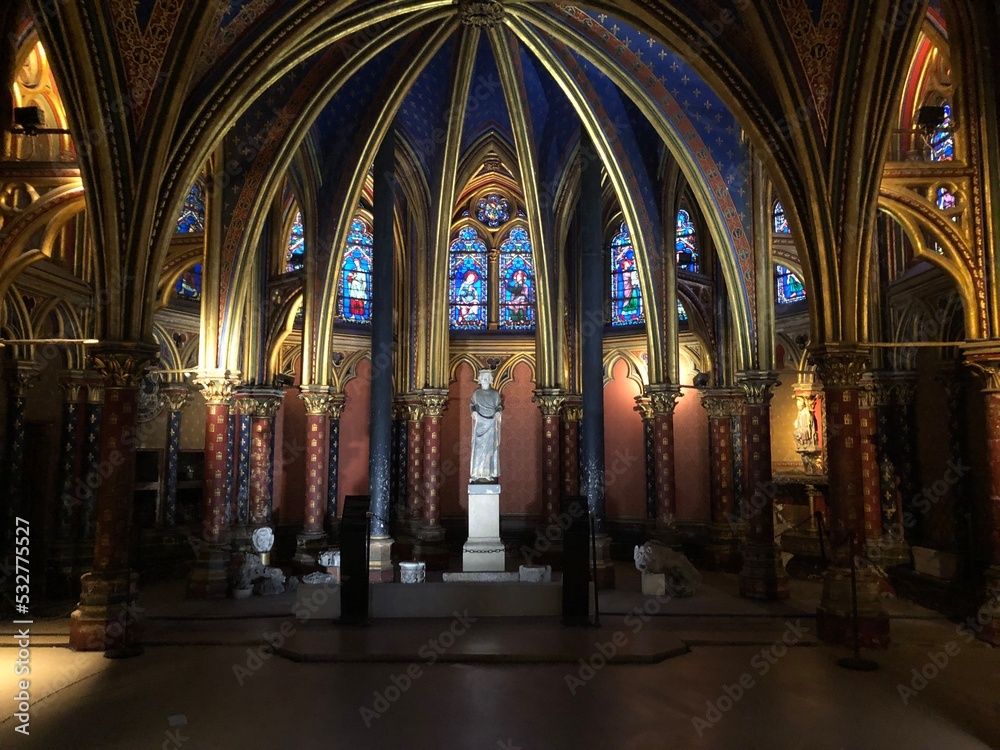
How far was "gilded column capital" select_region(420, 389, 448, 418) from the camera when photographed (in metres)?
19.3

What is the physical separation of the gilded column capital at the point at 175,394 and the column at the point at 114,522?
915 centimetres

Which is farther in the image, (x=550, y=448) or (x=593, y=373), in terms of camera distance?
(x=550, y=448)

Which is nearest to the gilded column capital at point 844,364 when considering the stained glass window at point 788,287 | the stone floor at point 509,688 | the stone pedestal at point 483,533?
the stone floor at point 509,688

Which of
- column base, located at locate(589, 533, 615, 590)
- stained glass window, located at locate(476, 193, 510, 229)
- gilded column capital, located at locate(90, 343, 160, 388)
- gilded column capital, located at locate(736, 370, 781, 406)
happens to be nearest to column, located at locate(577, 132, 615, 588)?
column base, located at locate(589, 533, 615, 590)

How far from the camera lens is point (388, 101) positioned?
16.2 m

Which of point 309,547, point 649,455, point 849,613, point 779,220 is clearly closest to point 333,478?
point 309,547

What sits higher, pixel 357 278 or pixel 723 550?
pixel 357 278

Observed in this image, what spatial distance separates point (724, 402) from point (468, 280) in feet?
32.7

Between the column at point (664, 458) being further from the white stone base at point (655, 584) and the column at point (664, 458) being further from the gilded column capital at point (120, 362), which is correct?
the gilded column capital at point (120, 362)

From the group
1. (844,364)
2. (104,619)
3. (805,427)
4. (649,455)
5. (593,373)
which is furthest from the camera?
(649,455)

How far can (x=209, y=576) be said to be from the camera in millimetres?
14234

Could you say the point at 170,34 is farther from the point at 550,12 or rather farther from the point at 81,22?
the point at 550,12

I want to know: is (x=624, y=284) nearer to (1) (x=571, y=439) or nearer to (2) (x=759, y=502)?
(1) (x=571, y=439)

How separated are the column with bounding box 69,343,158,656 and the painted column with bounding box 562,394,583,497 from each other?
12.4 m
